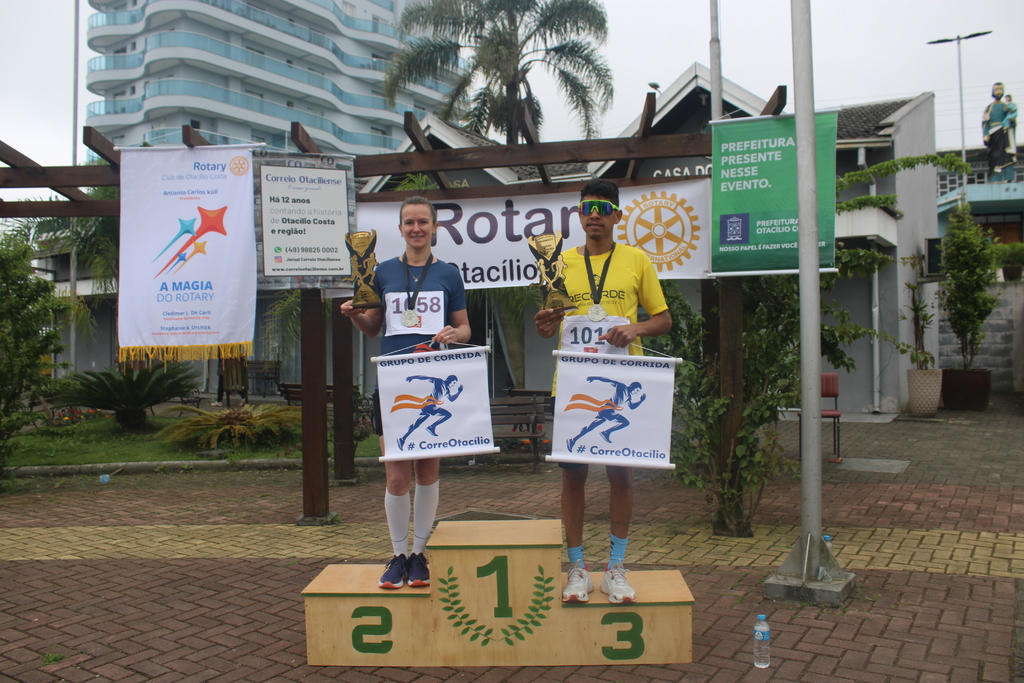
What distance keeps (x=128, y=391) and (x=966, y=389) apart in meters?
15.0

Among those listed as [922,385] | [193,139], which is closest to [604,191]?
[193,139]

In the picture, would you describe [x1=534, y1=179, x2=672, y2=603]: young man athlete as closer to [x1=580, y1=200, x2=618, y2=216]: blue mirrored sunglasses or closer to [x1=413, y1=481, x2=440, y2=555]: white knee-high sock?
[x1=580, y1=200, x2=618, y2=216]: blue mirrored sunglasses

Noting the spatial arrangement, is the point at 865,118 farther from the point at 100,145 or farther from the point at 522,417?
the point at 100,145

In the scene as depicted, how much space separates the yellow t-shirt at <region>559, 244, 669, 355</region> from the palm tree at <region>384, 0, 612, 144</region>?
16.2 metres

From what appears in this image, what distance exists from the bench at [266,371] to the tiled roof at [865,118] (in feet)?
45.0

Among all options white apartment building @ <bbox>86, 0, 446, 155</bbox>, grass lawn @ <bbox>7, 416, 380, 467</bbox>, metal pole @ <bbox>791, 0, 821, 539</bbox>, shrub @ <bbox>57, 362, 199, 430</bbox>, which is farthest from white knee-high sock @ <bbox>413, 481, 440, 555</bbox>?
white apartment building @ <bbox>86, 0, 446, 155</bbox>

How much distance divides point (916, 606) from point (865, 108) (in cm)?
1469

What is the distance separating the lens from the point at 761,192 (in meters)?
5.32

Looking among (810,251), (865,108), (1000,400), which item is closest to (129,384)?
(810,251)

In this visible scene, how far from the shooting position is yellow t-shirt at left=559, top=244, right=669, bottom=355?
3.93 m

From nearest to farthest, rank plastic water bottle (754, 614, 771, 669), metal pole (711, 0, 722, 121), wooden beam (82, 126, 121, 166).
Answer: plastic water bottle (754, 614, 771, 669) → wooden beam (82, 126, 121, 166) → metal pole (711, 0, 722, 121)

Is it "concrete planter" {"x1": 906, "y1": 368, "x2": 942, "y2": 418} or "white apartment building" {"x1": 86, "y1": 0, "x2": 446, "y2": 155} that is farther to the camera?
"white apartment building" {"x1": 86, "y1": 0, "x2": 446, "y2": 155}

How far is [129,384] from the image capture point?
1267 cm

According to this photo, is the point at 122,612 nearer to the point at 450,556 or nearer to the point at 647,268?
the point at 450,556
